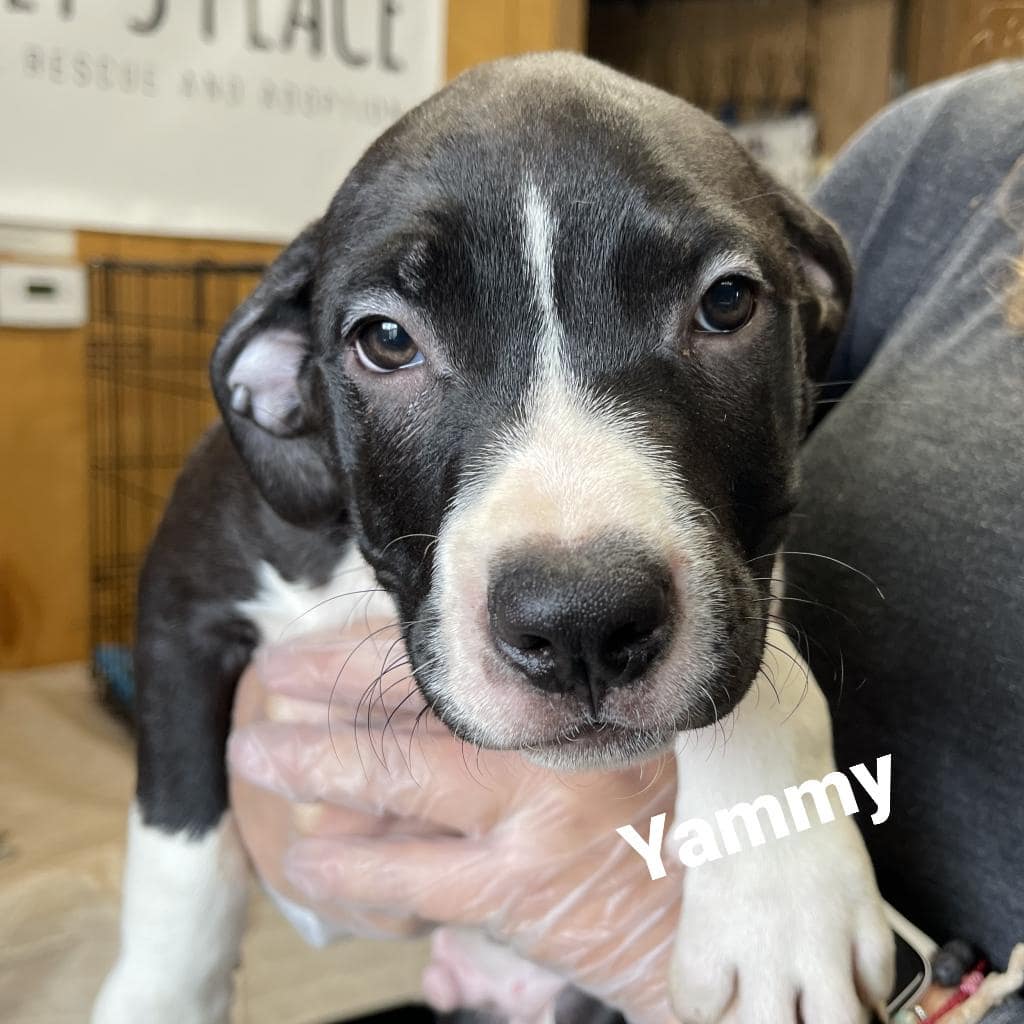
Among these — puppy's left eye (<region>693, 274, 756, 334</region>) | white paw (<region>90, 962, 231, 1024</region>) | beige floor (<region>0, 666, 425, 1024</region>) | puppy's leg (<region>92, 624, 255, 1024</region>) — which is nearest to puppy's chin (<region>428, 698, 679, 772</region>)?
puppy's left eye (<region>693, 274, 756, 334</region>)

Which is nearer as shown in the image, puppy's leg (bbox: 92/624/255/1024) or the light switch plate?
puppy's leg (bbox: 92/624/255/1024)

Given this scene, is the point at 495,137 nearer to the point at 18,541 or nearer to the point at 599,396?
the point at 599,396

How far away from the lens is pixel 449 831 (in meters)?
1.34

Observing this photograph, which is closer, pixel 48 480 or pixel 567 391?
pixel 567 391

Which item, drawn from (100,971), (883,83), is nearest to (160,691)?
(100,971)

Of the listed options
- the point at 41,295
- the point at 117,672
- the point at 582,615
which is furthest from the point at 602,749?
the point at 41,295

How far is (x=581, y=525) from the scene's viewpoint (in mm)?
875

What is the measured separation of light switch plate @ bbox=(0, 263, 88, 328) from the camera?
9.76ft

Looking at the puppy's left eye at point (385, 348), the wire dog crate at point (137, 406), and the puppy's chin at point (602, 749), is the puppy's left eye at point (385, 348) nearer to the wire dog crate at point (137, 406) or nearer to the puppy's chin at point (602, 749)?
the puppy's chin at point (602, 749)

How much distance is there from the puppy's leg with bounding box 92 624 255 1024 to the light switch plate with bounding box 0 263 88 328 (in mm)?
1776

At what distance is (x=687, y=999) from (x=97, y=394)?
111 inches

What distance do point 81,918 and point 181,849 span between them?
Result: 0.59 meters

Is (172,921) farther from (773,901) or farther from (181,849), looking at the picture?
(773,901)

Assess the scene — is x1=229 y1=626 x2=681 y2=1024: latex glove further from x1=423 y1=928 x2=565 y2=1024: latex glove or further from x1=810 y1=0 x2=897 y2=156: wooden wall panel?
x1=810 y1=0 x2=897 y2=156: wooden wall panel
